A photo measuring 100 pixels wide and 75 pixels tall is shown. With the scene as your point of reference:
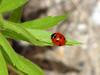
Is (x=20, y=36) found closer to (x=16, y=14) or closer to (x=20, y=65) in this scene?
(x=20, y=65)

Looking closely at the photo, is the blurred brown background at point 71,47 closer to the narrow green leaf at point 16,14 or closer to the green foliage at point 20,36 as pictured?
the narrow green leaf at point 16,14

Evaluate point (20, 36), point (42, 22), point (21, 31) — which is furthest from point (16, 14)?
point (21, 31)

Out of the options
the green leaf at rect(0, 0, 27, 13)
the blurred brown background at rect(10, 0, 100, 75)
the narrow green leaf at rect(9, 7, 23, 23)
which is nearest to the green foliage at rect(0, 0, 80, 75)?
the green leaf at rect(0, 0, 27, 13)

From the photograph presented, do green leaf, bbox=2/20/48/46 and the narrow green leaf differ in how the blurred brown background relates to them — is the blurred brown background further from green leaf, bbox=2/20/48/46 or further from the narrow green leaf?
green leaf, bbox=2/20/48/46

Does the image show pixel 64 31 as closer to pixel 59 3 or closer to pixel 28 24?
pixel 59 3

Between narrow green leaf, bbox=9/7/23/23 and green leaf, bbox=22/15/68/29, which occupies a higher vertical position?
narrow green leaf, bbox=9/7/23/23

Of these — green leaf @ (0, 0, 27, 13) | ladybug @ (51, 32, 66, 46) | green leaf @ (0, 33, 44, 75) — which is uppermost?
green leaf @ (0, 0, 27, 13)

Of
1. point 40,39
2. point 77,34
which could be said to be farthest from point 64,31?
point 40,39

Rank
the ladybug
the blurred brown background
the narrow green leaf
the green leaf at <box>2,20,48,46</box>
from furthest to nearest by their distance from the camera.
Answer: the blurred brown background < the narrow green leaf < the ladybug < the green leaf at <box>2,20,48,46</box>

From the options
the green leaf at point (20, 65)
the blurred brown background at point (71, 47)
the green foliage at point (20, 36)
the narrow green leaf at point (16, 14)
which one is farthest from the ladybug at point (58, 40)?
the blurred brown background at point (71, 47)
